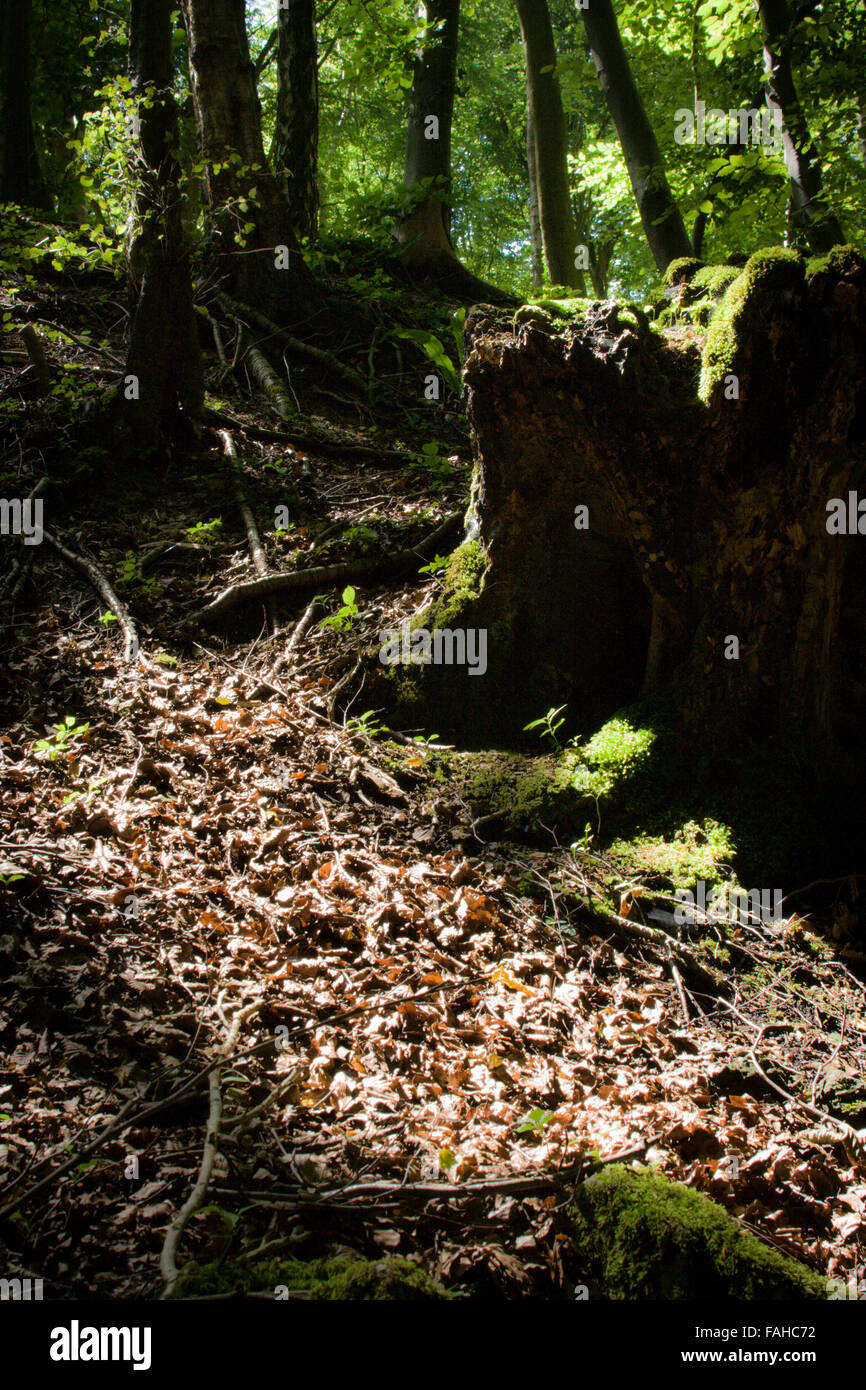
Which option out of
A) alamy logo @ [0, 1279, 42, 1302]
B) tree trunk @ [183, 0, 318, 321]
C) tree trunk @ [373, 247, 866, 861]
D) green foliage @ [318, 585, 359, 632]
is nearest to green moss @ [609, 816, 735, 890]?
tree trunk @ [373, 247, 866, 861]

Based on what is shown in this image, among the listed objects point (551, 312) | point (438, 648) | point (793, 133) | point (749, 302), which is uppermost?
point (793, 133)

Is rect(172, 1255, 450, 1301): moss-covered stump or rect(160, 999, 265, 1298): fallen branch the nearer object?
rect(172, 1255, 450, 1301): moss-covered stump

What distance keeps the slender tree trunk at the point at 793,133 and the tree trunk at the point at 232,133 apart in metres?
5.26

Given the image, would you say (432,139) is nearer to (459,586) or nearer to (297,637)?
(297,637)

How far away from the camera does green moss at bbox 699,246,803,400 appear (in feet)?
12.7

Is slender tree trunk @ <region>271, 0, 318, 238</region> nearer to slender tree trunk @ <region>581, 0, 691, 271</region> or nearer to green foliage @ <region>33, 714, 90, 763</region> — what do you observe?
slender tree trunk @ <region>581, 0, 691, 271</region>

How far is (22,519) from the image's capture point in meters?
6.44

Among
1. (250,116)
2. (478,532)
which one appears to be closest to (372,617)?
(478,532)

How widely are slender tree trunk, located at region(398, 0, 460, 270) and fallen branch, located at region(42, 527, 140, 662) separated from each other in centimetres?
825

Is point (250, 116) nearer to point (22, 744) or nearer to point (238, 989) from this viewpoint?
point (22, 744)

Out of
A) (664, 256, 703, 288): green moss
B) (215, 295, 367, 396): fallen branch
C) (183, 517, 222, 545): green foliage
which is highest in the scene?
(215, 295, 367, 396): fallen branch

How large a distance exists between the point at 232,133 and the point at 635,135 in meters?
4.73

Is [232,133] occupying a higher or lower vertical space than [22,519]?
higher

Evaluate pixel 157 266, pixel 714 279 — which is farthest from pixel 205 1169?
pixel 157 266
